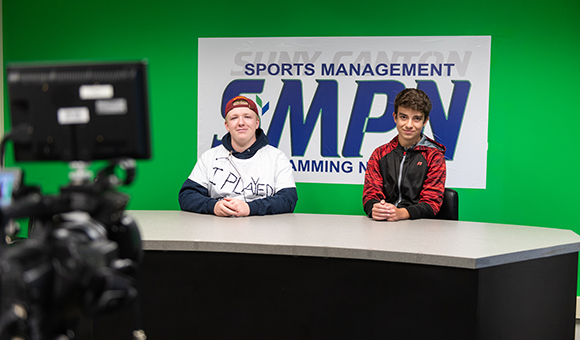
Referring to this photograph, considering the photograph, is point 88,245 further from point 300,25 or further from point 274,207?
point 300,25

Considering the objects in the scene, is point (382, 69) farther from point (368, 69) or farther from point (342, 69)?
point (342, 69)

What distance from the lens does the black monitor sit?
0.97m

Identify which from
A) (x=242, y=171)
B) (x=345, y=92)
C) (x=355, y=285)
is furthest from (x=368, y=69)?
(x=355, y=285)

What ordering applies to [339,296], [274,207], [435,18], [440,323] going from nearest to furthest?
[440,323], [339,296], [274,207], [435,18]

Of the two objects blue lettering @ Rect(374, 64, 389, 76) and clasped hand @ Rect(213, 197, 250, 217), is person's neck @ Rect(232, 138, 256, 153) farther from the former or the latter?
blue lettering @ Rect(374, 64, 389, 76)

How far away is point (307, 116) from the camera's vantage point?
3631 millimetres

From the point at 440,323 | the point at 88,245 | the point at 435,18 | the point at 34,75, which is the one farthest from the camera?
the point at 435,18

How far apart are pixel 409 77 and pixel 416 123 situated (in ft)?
3.22

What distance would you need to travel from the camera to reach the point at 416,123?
2.64 metres

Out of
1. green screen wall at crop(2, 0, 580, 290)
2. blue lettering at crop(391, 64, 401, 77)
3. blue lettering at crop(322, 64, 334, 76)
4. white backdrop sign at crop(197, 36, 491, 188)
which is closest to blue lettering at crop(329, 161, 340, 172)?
white backdrop sign at crop(197, 36, 491, 188)

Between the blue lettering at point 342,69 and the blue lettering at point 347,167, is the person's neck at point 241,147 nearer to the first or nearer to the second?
the blue lettering at point 347,167

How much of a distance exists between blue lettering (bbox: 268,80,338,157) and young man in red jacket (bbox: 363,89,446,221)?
0.88 m

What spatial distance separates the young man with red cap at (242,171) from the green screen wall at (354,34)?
2.90 feet

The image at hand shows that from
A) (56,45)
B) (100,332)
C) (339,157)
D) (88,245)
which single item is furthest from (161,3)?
(88,245)
